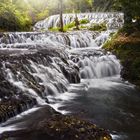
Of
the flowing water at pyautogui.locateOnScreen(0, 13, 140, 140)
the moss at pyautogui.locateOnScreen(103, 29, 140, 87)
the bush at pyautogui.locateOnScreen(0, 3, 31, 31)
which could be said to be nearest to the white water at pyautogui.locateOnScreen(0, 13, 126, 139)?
the flowing water at pyautogui.locateOnScreen(0, 13, 140, 140)

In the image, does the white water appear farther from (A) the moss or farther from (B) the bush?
(B) the bush

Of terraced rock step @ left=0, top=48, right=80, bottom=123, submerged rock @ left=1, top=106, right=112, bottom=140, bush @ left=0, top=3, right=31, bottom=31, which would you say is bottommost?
submerged rock @ left=1, top=106, right=112, bottom=140

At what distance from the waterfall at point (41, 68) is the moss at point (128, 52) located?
575 mm

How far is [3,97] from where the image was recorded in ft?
36.5

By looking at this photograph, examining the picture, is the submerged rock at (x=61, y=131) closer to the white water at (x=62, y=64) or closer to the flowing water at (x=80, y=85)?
the flowing water at (x=80, y=85)

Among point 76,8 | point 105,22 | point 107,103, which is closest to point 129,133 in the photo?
point 107,103

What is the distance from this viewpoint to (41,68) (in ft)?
47.9

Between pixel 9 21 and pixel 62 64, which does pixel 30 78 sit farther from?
pixel 9 21

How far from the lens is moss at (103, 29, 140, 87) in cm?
1596

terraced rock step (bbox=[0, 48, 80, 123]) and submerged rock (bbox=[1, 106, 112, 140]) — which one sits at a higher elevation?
terraced rock step (bbox=[0, 48, 80, 123])

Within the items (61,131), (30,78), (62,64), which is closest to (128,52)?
(62,64)

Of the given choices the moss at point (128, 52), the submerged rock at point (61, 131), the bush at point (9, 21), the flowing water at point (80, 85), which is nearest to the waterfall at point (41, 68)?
the flowing water at point (80, 85)

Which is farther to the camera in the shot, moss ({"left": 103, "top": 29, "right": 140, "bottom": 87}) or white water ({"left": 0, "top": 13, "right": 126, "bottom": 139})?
moss ({"left": 103, "top": 29, "right": 140, "bottom": 87})

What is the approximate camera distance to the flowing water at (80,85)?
1025cm
